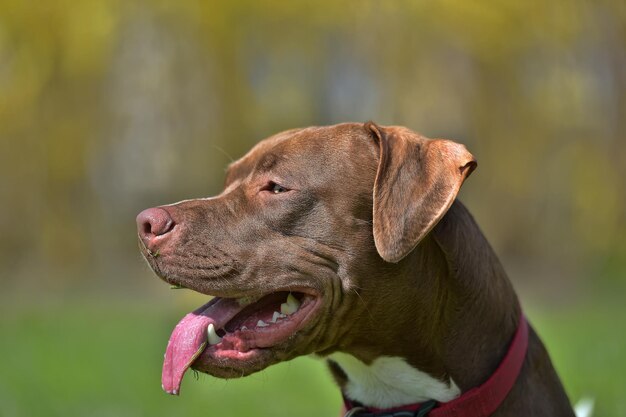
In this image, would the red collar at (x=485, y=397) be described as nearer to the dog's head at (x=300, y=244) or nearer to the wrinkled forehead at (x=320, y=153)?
the dog's head at (x=300, y=244)

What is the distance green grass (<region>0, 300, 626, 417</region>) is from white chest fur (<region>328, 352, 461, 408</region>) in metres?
2.49

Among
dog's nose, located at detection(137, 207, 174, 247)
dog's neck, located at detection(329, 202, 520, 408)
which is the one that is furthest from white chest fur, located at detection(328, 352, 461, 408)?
dog's nose, located at detection(137, 207, 174, 247)

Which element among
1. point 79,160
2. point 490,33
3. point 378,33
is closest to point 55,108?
point 79,160

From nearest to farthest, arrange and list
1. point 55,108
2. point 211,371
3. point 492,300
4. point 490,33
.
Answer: point 211,371 < point 492,300 < point 490,33 < point 55,108

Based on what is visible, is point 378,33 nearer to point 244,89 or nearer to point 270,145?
point 244,89

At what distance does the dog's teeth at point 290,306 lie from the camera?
12.3ft

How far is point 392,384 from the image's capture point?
385 cm

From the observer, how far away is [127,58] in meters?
18.4

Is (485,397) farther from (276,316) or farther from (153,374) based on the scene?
(153,374)

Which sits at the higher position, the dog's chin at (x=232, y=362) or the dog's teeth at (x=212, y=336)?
the dog's teeth at (x=212, y=336)

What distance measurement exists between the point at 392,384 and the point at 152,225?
1075 mm

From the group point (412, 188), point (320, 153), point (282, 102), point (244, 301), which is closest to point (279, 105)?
point (282, 102)

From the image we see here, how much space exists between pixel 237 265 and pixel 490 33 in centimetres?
1446

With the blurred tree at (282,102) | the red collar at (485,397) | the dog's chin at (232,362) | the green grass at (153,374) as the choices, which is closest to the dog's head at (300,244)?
the dog's chin at (232,362)
